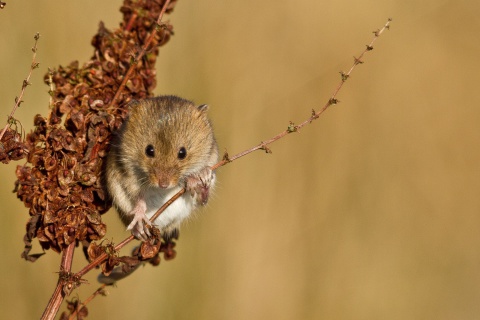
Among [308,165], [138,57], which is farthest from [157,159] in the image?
[308,165]

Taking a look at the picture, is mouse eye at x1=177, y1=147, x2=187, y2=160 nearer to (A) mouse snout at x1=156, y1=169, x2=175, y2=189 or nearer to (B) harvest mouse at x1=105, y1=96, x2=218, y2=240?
(B) harvest mouse at x1=105, y1=96, x2=218, y2=240

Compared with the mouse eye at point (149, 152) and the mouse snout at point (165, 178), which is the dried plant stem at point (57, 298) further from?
the mouse eye at point (149, 152)

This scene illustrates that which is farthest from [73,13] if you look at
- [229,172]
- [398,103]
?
[398,103]

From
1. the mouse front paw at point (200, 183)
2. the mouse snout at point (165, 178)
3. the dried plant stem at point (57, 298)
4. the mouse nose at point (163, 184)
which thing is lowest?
the dried plant stem at point (57, 298)

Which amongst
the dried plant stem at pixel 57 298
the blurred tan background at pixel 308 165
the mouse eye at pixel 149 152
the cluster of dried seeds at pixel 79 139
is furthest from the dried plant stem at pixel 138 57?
the blurred tan background at pixel 308 165

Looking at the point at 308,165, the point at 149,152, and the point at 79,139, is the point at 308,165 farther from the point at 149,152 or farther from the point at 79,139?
the point at 79,139

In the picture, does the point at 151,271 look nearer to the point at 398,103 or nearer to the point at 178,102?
the point at 178,102
